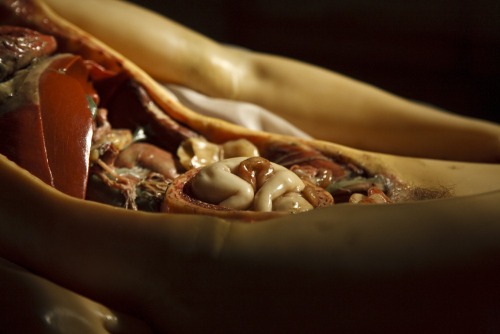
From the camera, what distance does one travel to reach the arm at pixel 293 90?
1.25m

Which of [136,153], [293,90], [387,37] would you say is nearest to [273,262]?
[136,153]

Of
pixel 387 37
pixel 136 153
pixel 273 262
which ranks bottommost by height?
pixel 387 37

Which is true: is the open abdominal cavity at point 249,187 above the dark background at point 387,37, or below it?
above

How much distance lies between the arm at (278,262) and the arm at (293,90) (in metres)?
0.54

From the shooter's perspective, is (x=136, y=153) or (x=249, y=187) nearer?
(x=249, y=187)

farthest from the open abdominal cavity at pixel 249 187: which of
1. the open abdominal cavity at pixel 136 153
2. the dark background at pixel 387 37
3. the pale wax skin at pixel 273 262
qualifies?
the dark background at pixel 387 37

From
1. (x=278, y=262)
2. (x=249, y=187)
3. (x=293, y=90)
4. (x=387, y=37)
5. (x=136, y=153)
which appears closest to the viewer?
(x=278, y=262)

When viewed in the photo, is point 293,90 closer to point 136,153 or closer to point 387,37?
point 136,153

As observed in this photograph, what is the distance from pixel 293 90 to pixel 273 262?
0.69 meters

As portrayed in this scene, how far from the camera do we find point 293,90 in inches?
52.9

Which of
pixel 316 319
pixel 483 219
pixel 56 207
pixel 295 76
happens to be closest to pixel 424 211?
pixel 483 219

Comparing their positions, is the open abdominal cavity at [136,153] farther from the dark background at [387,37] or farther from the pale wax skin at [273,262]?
the dark background at [387,37]

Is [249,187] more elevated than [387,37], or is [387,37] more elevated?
[249,187]

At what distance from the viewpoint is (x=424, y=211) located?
2.38ft
